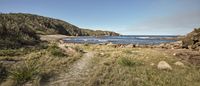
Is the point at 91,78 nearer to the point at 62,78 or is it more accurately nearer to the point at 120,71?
the point at 62,78

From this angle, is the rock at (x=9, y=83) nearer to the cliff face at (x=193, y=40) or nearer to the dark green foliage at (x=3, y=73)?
the dark green foliage at (x=3, y=73)

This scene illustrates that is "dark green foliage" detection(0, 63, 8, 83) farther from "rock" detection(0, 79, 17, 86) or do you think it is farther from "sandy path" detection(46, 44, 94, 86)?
"sandy path" detection(46, 44, 94, 86)

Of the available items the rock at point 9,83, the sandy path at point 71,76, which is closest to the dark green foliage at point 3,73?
the rock at point 9,83

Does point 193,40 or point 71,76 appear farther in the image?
point 193,40

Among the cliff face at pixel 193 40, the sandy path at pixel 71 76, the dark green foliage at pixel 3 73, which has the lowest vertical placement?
the sandy path at pixel 71 76

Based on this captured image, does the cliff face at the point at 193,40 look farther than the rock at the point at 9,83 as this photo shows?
Yes

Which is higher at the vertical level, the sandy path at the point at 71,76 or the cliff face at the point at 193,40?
the cliff face at the point at 193,40

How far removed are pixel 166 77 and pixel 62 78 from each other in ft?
17.2

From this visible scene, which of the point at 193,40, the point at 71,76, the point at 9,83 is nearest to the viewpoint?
the point at 9,83

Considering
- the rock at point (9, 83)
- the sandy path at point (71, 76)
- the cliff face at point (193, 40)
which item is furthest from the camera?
the cliff face at point (193, 40)

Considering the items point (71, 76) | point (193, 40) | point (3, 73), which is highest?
point (193, 40)

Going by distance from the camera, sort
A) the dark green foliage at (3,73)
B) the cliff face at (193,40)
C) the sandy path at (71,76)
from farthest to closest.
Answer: the cliff face at (193,40) → the dark green foliage at (3,73) → the sandy path at (71,76)

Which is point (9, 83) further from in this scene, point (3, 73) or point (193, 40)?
point (193, 40)

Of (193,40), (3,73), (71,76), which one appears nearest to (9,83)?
(3,73)
